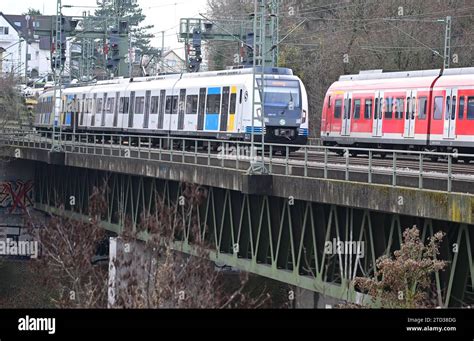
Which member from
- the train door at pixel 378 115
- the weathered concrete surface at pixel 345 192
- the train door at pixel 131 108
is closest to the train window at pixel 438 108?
the train door at pixel 378 115

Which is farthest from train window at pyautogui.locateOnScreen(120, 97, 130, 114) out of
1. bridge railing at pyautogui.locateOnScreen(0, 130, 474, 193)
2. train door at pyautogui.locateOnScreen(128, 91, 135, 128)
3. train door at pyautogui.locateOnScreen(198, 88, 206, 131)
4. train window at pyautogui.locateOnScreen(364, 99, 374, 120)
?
train window at pyautogui.locateOnScreen(364, 99, 374, 120)

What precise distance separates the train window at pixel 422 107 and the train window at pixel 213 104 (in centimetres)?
720

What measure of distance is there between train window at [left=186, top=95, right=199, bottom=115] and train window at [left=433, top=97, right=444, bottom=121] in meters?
10.1

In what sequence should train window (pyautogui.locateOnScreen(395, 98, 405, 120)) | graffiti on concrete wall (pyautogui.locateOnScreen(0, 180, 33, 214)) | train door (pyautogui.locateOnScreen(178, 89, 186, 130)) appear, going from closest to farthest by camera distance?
train window (pyautogui.locateOnScreen(395, 98, 405, 120)) → train door (pyautogui.locateOnScreen(178, 89, 186, 130)) → graffiti on concrete wall (pyautogui.locateOnScreen(0, 180, 33, 214))

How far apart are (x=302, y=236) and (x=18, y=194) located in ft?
95.0

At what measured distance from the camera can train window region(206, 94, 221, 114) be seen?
38.5 meters

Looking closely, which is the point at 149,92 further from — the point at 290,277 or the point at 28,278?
the point at 290,277

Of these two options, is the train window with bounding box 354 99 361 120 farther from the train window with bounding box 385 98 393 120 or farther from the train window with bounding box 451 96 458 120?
the train window with bounding box 451 96 458 120

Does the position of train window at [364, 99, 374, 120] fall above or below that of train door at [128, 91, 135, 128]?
above

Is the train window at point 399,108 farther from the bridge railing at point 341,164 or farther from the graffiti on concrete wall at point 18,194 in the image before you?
the graffiti on concrete wall at point 18,194

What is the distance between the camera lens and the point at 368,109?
123ft

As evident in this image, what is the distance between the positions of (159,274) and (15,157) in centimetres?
3660

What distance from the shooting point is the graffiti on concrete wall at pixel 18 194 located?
168 feet
